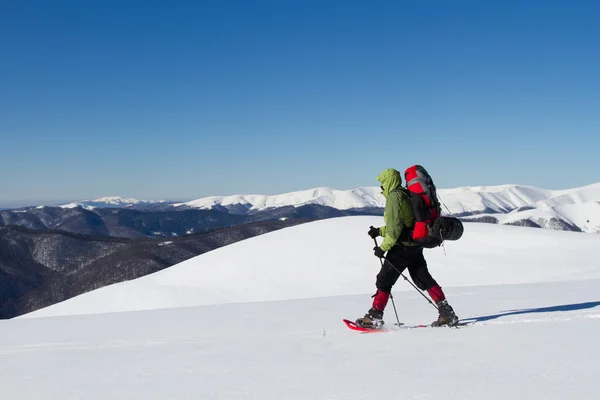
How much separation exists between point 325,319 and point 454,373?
150 inches

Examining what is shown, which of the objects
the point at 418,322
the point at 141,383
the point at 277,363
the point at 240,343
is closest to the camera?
the point at 141,383

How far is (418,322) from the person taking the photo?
23.2 ft

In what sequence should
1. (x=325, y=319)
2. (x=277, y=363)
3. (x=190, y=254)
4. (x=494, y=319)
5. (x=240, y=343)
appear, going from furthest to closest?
(x=190, y=254), (x=325, y=319), (x=494, y=319), (x=240, y=343), (x=277, y=363)

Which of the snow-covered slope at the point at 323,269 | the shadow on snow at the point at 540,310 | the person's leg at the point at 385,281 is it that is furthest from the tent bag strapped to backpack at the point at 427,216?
the snow-covered slope at the point at 323,269

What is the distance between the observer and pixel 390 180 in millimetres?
6129

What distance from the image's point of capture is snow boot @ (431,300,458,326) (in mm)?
6062

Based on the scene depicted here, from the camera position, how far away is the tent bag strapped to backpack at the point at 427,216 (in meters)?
5.95

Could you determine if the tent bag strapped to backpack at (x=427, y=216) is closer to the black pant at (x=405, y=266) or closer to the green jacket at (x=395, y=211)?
the green jacket at (x=395, y=211)

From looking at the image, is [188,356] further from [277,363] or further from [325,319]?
[325,319]

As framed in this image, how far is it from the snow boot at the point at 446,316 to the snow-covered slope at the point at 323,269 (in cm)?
1299

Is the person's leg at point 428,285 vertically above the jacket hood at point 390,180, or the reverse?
the jacket hood at point 390,180

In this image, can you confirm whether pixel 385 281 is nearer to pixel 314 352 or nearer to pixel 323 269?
pixel 314 352

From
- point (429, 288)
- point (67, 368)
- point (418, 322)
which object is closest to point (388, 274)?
point (429, 288)

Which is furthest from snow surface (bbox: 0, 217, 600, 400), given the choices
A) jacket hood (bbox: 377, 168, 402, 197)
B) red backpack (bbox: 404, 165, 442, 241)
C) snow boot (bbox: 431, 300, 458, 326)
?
jacket hood (bbox: 377, 168, 402, 197)
